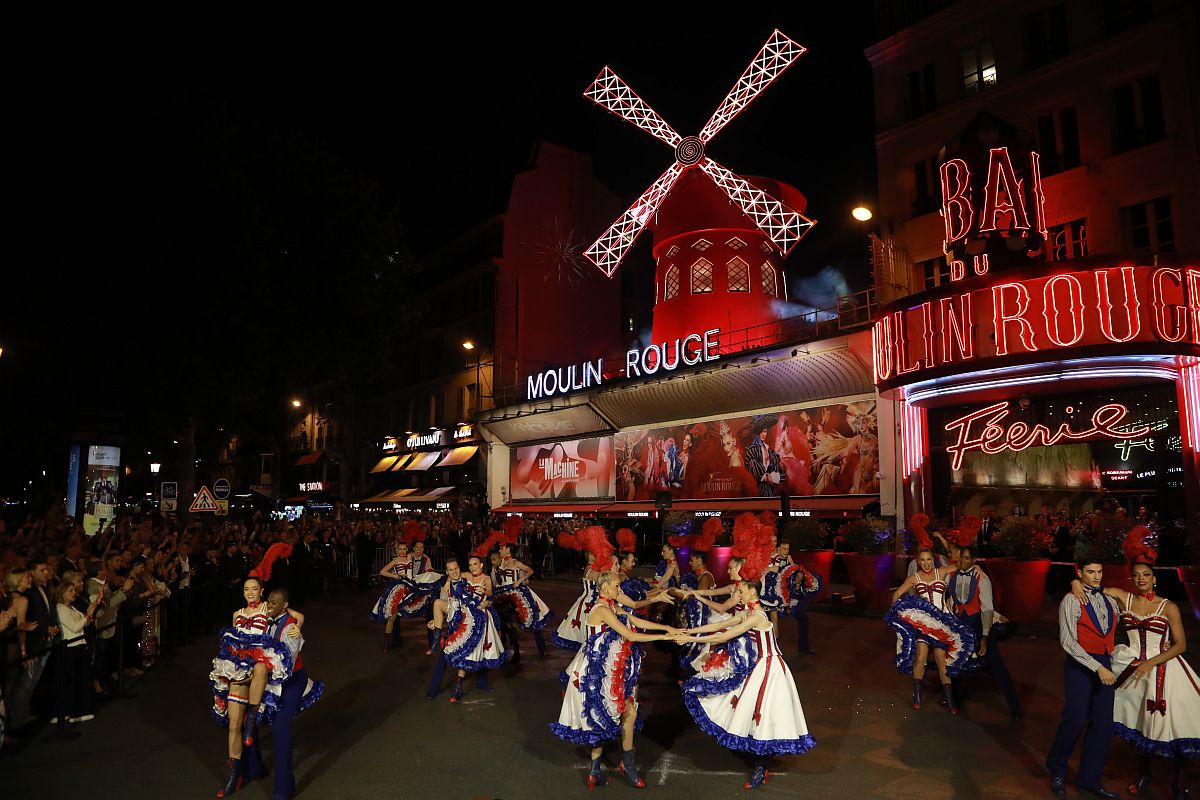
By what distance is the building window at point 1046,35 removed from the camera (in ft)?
70.3

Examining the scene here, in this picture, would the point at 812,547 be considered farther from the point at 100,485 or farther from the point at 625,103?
the point at 625,103

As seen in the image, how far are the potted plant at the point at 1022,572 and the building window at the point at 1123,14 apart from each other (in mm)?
13012

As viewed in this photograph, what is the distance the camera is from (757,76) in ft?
Result: 105

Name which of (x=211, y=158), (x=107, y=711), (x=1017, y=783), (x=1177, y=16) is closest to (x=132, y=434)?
(x=211, y=158)

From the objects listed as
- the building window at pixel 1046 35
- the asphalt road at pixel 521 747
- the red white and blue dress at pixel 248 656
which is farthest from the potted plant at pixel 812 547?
the building window at pixel 1046 35

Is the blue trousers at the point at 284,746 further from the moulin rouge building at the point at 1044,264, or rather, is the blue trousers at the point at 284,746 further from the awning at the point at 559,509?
the awning at the point at 559,509

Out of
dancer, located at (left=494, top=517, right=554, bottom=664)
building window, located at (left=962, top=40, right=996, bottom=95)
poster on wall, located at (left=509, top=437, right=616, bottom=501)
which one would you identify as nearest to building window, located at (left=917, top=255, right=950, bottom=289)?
building window, located at (left=962, top=40, right=996, bottom=95)

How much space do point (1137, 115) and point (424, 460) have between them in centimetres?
3623

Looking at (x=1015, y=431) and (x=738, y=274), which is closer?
(x=1015, y=431)

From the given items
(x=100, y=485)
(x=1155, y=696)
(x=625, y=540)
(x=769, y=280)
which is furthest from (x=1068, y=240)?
(x=100, y=485)

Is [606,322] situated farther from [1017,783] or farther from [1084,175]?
[1017,783]

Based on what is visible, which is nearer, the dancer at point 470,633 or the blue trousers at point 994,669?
the blue trousers at point 994,669

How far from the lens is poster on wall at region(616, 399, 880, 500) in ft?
84.3

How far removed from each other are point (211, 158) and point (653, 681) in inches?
682
